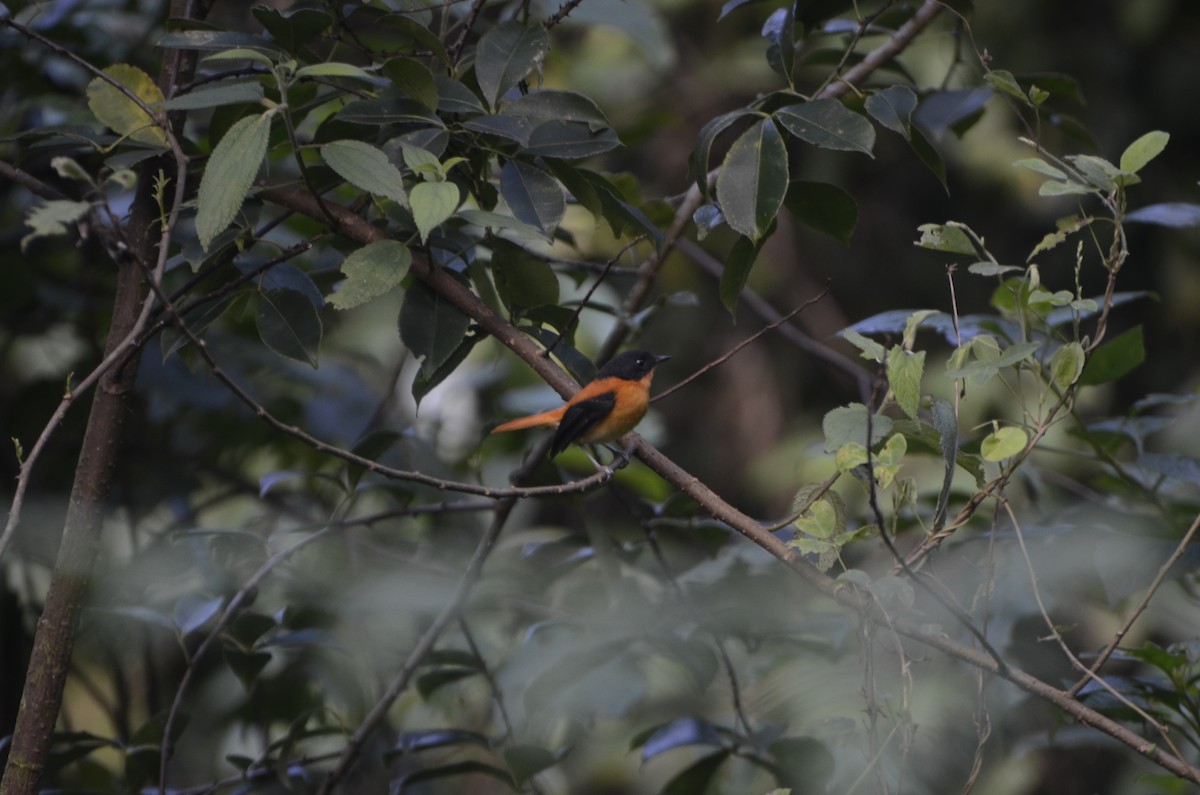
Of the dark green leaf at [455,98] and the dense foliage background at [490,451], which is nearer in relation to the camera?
the dense foliage background at [490,451]

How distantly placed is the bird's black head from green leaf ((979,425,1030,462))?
165cm

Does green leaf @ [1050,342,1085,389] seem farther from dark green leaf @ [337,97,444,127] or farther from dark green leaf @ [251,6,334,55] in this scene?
dark green leaf @ [251,6,334,55]

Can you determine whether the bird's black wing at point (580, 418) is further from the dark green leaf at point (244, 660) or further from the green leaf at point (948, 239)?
the green leaf at point (948, 239)

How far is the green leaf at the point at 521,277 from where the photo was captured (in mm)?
2041

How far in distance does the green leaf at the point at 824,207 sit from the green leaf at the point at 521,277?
0.48 m

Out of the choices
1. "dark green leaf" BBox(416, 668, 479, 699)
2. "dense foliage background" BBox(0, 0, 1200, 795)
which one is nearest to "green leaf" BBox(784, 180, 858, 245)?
"dense foliage background" BBox(0, 0, 1200, 795)

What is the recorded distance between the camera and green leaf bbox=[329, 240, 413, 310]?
64.9 inches

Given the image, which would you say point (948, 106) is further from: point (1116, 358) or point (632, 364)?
point (632, 364)

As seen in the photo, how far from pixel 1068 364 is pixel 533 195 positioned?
2.93ft

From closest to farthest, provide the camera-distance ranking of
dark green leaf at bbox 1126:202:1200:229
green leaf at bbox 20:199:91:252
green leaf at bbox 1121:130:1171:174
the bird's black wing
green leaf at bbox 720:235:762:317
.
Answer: green leaf at bbox 20:199:91:252, green leaf at bbox 1121:130:1171:174, green leaf at bbox 720:235:762:317, dark green leaf at bbox 1126:202:1200:229, the bird's black wing

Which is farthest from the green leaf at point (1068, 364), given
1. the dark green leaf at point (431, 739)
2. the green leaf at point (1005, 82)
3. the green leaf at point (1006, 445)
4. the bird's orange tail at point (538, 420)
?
the bird's orange tail at point (538, 420)

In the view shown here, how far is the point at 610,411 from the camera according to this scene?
2.97 m

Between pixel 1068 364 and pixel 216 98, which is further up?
pixel 216 98

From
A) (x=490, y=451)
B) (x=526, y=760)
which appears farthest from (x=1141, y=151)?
(x=490, y=451)
